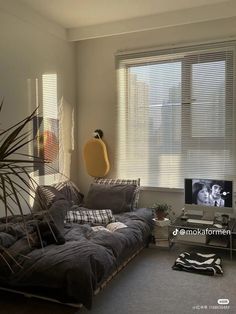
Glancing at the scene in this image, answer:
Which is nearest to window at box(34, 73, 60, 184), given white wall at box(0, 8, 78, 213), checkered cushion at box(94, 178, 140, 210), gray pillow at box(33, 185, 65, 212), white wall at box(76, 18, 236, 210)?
white wall at box(0, 8, 78, 213)

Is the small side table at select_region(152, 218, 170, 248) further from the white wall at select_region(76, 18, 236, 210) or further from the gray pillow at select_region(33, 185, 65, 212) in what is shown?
the gray pillow at select_region(33, 185, 65, 212)

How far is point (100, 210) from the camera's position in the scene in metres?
3.69

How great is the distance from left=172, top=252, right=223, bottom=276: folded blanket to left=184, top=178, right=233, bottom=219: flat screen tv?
519 mm

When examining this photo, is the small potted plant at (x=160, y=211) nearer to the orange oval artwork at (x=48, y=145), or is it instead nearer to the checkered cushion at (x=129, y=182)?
the checkered cushion at (x=129, y=182)

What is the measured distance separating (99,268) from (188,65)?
272 cm

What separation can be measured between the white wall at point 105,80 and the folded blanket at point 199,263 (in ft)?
2.64

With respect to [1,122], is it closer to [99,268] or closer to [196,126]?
[99,268]

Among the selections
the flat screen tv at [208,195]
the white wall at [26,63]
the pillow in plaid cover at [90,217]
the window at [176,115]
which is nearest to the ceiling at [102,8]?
the white wall at [26,63]

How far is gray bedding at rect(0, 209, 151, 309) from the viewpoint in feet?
7.30

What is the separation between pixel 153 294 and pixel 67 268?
853mm

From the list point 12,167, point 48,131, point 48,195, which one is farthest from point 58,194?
point 12,167

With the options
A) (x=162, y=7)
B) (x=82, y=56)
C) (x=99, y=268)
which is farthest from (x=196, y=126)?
(x=99, y=268)

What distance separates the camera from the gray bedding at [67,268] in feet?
7.30

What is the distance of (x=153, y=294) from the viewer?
2.67 meters
